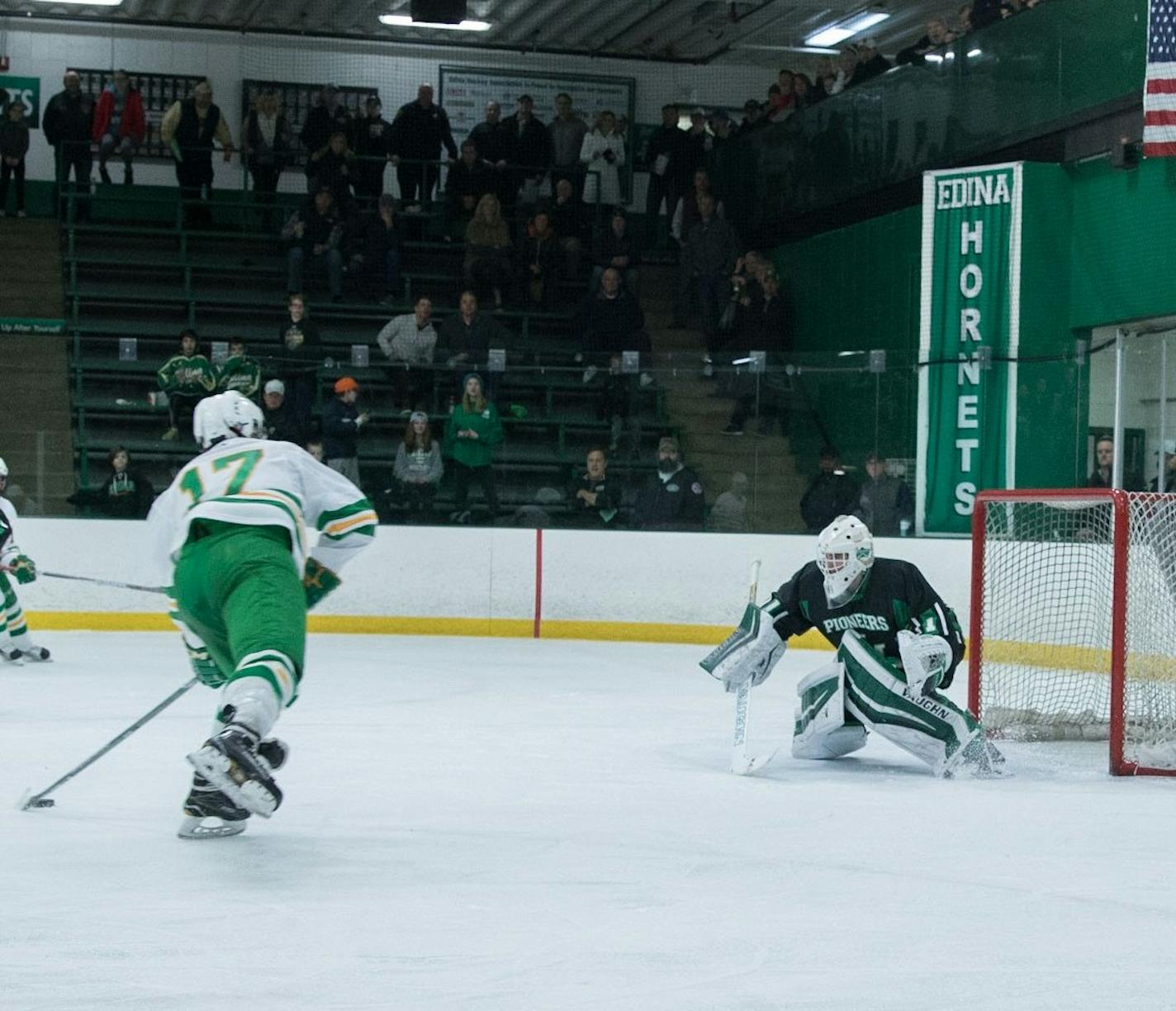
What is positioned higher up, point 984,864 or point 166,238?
point 166,238

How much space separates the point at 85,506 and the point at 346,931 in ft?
25.5

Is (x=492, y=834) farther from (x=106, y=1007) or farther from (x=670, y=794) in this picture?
(x=106, y=1007)

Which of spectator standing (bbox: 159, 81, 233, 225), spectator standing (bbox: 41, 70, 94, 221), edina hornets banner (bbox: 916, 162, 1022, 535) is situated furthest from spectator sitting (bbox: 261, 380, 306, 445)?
spectator standing (bbox: 41, 70, 94, 221)

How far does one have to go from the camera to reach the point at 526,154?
53.0 feet

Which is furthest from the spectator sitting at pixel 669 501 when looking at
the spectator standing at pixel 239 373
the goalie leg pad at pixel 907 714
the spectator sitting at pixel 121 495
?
the goalie leg pad at pixel 907 714

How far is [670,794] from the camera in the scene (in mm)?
5320

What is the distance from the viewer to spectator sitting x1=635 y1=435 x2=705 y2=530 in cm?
1080

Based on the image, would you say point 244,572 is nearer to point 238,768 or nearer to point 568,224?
point 238,768

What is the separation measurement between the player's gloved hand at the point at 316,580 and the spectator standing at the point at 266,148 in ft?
39.5

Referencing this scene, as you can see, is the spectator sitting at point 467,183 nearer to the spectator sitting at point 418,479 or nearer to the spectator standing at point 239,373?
the spectator standing at point 239,373

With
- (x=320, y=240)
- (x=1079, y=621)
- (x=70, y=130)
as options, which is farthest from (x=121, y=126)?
(x=1079, y=621)

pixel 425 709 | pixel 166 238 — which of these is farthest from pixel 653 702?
pixel 166 238

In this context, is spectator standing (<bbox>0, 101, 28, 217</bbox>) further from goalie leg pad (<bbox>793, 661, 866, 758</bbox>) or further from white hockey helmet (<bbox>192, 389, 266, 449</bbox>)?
white hockey helmet (<bbox>192, 389, 266, 449</bbox>)

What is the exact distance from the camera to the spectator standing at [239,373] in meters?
10.9
